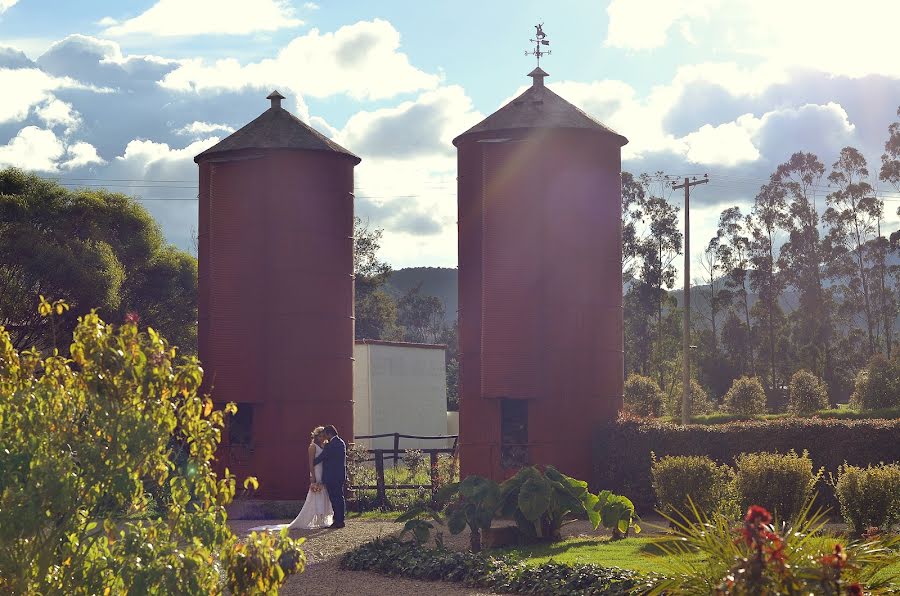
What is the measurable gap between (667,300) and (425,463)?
132ft

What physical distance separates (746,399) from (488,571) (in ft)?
121

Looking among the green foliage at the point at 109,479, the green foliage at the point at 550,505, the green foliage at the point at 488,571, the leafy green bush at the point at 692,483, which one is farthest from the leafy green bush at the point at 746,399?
the green foliage at the point at 109,479

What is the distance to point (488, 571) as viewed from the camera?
41.7 feet

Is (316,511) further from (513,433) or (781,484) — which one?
(781,484)

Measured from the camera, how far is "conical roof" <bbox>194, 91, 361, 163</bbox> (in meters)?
24.6

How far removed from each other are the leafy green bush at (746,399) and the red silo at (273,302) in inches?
1059

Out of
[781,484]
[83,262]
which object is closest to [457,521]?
[781,484]

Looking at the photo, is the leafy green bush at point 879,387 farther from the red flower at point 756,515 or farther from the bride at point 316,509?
the red flower at point 756,515

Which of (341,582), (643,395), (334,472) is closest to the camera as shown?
(341,582)

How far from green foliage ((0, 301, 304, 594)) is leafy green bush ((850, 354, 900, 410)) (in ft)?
132

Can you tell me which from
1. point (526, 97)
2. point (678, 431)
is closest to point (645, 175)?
point (526, 97)

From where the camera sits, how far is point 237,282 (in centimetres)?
2442

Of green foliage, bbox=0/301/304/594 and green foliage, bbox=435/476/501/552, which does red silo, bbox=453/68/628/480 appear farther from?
green foliage, bbox=0/301/304/594

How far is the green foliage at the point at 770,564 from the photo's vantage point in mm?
6133
